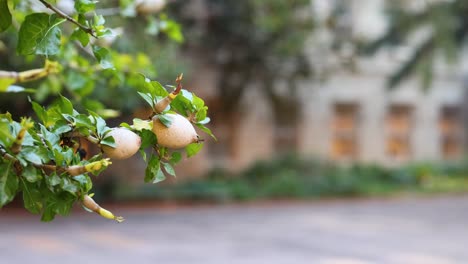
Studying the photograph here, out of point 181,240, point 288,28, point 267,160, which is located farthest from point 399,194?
point 181,240

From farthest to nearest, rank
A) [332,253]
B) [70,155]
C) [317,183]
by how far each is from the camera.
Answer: [317,183] → [332,253] → [70,155]

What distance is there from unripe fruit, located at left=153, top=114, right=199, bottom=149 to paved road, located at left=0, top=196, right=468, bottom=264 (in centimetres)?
711

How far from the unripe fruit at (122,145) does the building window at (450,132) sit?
84.7 ft

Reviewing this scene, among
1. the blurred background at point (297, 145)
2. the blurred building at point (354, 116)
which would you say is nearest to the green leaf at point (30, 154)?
the blurred background at point (297, 145)

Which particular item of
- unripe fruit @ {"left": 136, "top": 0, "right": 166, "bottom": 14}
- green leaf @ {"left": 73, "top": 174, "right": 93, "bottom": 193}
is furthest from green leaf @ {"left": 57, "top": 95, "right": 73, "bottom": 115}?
unripe fruit @ {"left": 136, "top": 0, "right": 166, "bottom": 14}

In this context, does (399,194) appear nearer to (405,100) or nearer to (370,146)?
(370,146)

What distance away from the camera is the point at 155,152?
179 cm

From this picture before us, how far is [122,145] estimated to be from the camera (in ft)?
5.41

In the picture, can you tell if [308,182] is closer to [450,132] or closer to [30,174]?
A: [450,132]

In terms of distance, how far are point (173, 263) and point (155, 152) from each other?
22.9 feet

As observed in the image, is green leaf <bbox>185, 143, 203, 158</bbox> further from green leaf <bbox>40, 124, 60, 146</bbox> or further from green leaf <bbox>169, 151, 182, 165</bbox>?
green leaf <bbox>40, 124, 60, 146</bbox>

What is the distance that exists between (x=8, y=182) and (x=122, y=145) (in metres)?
0.30

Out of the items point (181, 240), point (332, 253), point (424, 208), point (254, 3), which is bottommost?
point (181, 240)

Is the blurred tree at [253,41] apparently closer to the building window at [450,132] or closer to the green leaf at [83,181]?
the building window at [450,132]
